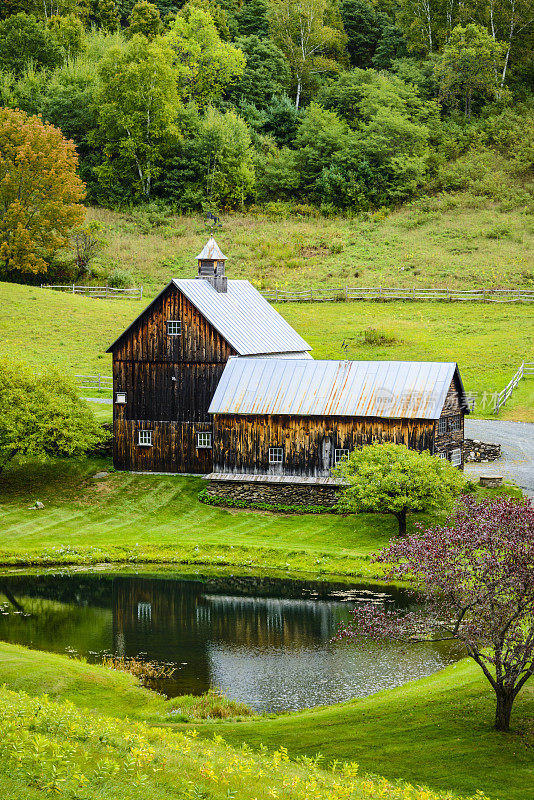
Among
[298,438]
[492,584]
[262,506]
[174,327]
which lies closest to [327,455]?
[298,438]

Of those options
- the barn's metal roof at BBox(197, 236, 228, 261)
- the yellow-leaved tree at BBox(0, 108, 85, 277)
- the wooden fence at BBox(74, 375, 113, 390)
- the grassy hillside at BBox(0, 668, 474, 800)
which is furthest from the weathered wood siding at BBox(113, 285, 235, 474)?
the yellow-leaved tree at BBox(0, 108, 85, 277)

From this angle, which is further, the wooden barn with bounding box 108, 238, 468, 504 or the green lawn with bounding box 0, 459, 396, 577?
the wooden barn with bounding box 108, 238, 468, 504

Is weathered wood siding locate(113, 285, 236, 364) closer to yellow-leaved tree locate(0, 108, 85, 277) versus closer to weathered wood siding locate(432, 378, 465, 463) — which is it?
weathered wood siding locate(432, 378, 465, 463)

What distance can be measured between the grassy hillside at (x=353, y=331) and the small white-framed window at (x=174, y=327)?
23.7 feet

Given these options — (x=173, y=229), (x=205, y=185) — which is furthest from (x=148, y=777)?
(x=205, y=185)

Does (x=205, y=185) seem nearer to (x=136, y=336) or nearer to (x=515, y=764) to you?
(x=136, y=336)

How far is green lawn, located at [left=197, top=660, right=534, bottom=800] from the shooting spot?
16.6 m

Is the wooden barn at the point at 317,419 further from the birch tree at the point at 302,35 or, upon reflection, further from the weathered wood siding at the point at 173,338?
the birch tree at the point at 302,35

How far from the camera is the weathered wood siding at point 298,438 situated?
40031mm

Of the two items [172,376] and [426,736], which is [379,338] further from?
[426,736]

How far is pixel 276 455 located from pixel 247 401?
2770 mm

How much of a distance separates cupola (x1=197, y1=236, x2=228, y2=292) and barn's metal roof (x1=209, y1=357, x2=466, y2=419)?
5469 millimetres

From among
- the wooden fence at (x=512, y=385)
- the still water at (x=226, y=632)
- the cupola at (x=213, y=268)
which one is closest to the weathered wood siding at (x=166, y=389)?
the cupola at (x=213, y=268)

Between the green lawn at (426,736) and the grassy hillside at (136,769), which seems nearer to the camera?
the grassy hillside at (136,769)
